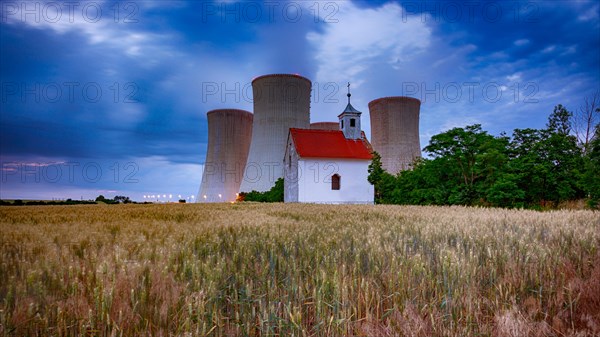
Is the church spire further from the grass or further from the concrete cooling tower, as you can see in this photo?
the grass

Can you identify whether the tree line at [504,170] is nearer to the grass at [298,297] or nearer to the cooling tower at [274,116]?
the grass at [298,297]

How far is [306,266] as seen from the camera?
3035mm

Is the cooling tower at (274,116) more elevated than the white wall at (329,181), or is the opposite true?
the cooling tower at (274,116)

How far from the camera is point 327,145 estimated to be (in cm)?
3859

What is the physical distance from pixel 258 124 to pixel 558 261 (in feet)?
133

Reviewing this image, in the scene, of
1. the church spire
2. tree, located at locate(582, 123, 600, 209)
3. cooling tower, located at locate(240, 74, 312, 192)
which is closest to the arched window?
the church spire

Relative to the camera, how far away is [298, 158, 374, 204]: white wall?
37062mm

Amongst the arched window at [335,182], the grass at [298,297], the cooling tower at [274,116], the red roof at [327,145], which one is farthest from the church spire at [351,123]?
the grass at [298,297]

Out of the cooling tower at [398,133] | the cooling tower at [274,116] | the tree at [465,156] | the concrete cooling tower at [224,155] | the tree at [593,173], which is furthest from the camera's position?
the concrete cooling tower at [224,155]

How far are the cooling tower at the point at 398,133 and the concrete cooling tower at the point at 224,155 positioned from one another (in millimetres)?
20552

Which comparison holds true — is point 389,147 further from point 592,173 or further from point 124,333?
point 124,333

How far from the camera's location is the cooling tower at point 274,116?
41.6 meters

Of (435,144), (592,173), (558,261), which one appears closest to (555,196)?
(592,173)

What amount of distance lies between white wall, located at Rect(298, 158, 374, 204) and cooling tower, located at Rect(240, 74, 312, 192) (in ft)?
23.5
